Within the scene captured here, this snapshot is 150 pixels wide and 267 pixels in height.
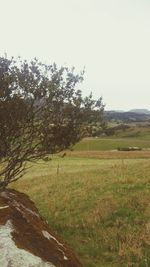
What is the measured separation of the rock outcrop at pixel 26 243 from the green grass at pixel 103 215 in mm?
3425

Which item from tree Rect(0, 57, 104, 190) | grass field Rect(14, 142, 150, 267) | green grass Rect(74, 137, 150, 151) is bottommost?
green grass Rect(74, 137, 150, 151)

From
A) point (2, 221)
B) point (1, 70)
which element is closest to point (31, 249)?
point (2, 221)

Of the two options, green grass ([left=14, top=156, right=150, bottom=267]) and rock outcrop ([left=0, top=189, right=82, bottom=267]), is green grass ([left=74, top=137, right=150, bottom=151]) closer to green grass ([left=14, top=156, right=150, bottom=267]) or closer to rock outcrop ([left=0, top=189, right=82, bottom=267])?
green grass ([left=14, top=156, right=150, bottom=267])

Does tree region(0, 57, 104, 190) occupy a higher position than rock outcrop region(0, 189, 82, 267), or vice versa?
tree region(0, 57, 104, 190)

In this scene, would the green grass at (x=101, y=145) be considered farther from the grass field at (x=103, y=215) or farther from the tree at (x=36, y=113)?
the tree at (x=36, y=113)

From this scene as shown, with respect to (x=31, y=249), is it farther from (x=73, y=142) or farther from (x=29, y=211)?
(x=73, y=142)

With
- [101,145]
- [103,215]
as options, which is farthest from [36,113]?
[101,145]

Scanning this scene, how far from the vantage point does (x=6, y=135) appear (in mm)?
16328

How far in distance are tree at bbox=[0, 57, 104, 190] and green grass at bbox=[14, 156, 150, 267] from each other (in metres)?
2.90

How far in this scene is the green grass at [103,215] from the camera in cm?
1483

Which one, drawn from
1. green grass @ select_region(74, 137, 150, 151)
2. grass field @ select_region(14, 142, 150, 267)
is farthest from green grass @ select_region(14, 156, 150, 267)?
green grass @ select_region(74, 137, 150, 151)

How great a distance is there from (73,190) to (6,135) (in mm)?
8441

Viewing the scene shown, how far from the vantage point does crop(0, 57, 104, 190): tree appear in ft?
53.1

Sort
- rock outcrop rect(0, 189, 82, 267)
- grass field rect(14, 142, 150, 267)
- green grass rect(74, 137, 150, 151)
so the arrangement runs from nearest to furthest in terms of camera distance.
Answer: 1. rock outcrop rect(0, 189, 82, 267)
2. grass field rect(14, 142, 150, 267)
3. green grass rect(74, 137, 150, 151)
